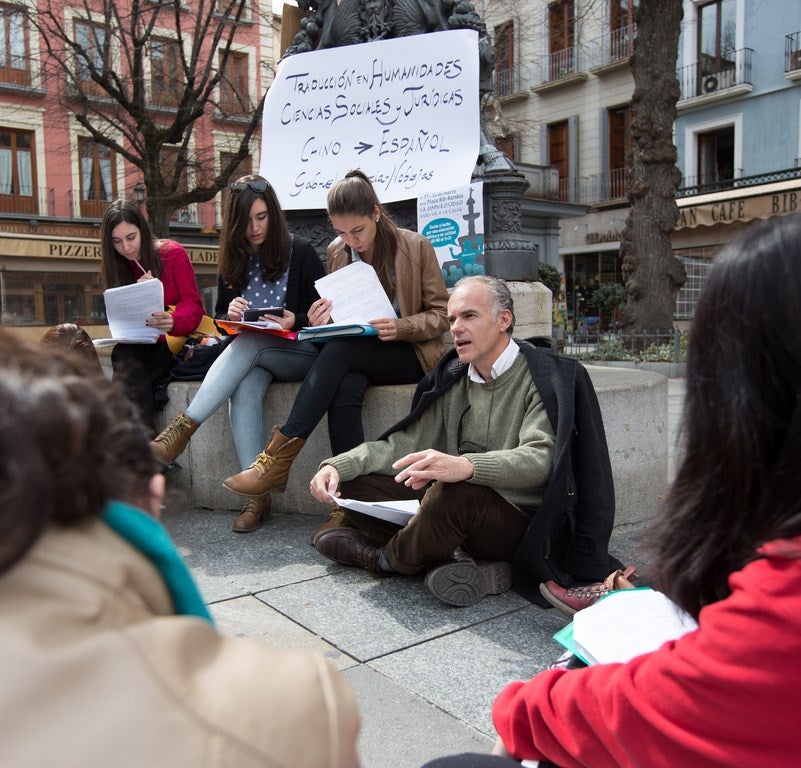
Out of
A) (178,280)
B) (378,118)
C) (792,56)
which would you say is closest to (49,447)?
(178,280)

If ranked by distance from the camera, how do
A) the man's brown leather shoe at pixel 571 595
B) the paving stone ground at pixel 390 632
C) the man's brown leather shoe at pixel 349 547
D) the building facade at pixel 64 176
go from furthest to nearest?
1. the building facade at pixel 64 176
2. the man's brown leather shoe at pixel 349 547
3. the man's brown leather shoe at pixel 571 595
4. the paving stone ground at pixel 390 632

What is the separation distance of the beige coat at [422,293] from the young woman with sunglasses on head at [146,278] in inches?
53.0

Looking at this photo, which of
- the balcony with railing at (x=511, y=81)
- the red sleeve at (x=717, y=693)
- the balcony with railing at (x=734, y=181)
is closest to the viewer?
the red sleeve at (x=717, y=693)

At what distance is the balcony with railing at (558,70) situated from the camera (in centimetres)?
2616

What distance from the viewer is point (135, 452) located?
0.77m

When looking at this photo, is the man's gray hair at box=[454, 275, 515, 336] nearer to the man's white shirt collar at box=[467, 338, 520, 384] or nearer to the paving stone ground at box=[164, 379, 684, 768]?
the man's white shirt collar at box=[467, 338, 520, 384]

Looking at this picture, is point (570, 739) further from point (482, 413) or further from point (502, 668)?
point (482, 413)

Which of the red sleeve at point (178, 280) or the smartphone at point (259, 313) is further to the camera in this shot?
the red sleeve at point (178, 280)

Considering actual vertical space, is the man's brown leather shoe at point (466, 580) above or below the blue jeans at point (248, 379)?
below

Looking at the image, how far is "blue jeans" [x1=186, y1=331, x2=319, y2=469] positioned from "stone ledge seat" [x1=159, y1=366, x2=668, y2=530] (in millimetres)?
143

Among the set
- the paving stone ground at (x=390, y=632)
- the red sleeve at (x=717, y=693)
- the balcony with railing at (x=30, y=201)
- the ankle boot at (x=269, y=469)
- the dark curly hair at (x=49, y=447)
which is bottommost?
the paving stone ground at (x=390, y=632)

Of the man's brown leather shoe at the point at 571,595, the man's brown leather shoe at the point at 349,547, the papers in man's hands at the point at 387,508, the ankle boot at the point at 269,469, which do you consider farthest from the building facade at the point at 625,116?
the man's brown leather shoe at the point at 571,595

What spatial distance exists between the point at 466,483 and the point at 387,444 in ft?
1.71

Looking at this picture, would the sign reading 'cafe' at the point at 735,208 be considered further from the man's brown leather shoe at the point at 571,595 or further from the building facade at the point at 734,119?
the man's brown leather shoe at the point at 571,595
